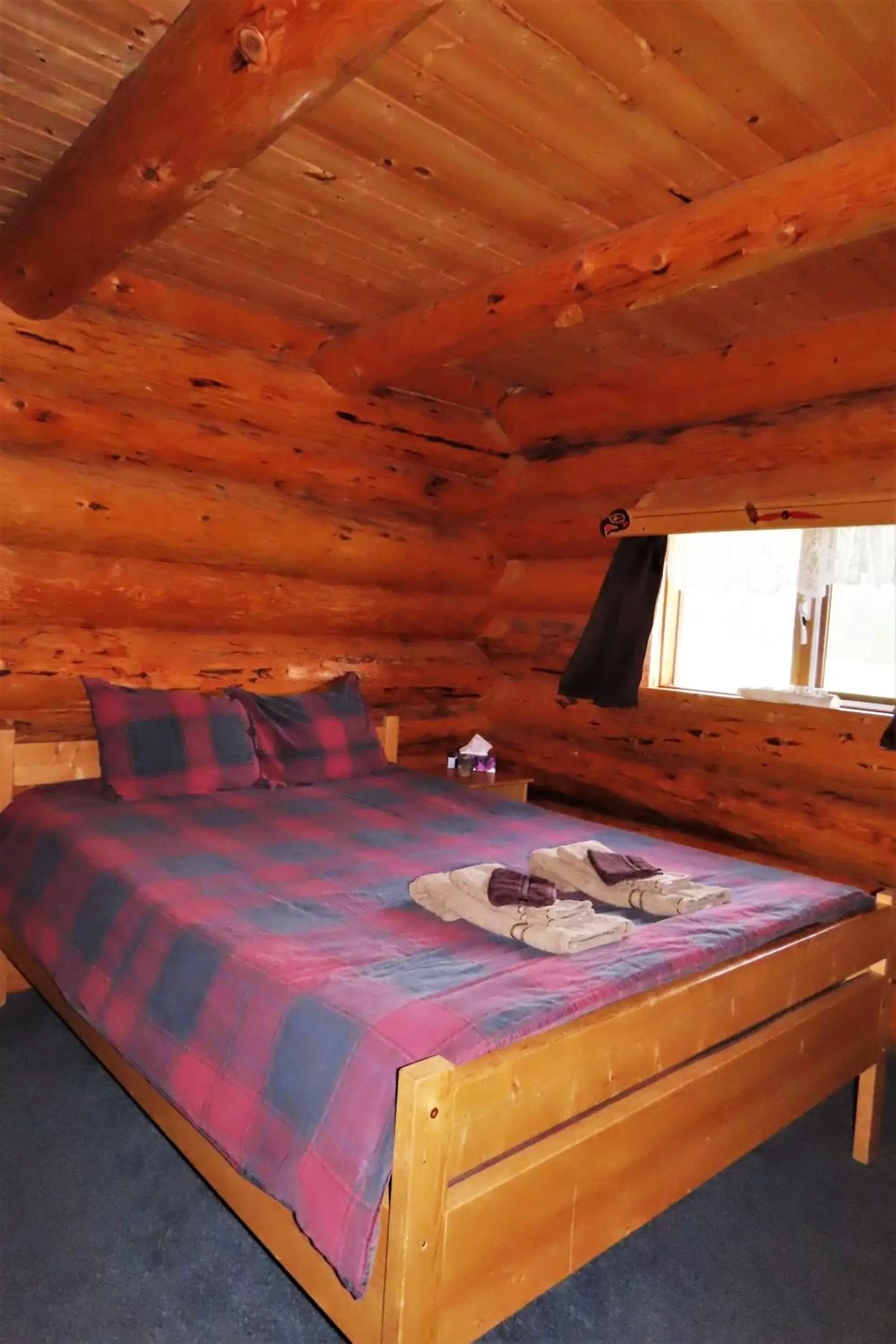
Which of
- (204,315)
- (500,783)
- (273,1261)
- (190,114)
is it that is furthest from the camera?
(500,783)

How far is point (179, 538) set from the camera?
10.6 ft

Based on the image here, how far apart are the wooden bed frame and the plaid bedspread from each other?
2.3 inches

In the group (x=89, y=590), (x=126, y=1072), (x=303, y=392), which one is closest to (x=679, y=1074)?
(x=126, y=1072)

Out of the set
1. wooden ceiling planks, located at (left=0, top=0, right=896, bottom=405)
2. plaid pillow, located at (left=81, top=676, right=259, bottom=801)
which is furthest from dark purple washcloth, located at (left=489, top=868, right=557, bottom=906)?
wooden ceiling planks, located at (left=0, top=0, right=896, bottom=405)

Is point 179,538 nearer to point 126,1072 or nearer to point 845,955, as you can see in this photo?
point 126,1072

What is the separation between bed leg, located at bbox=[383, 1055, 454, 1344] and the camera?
48.2 inches

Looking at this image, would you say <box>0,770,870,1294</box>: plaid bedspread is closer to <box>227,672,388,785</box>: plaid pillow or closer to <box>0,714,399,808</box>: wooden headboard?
<box>0,714,399,808</box>: wooden headboard

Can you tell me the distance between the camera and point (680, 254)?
2.24 metres

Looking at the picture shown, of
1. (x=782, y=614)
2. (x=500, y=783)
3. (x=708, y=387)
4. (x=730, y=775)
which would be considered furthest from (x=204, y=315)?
(x=730, y=775)

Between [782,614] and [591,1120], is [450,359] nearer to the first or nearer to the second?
[782,614]

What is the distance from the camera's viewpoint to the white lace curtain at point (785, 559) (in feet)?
10.1

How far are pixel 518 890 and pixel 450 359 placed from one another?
6.43 ft

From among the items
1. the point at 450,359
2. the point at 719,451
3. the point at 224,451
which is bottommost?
the point at 224,451

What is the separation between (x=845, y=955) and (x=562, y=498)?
246cm
